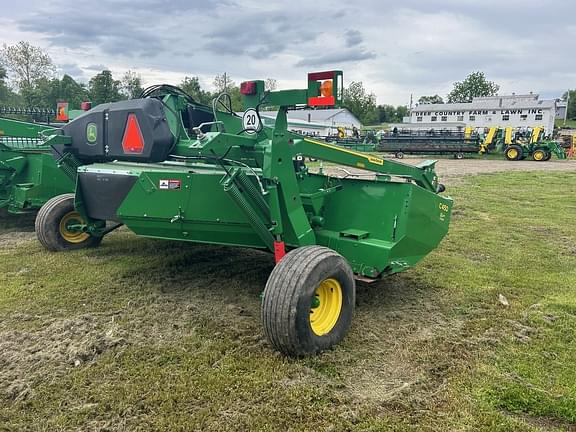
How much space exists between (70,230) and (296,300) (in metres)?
3.76

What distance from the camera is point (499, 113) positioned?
257ft

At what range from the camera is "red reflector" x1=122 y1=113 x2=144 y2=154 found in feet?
Result: 13.0

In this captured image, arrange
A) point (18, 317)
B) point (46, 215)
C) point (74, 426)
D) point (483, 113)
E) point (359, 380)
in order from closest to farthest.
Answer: point (74, 426), point (359, 380), point (18, 317), point (46, 215), point (483, 113)

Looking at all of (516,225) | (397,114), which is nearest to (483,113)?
(397,114)

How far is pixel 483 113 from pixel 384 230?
8284 centimetres

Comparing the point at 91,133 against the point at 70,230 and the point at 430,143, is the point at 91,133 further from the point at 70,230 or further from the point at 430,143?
the point at 430,143

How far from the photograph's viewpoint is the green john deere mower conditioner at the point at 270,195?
10.8ft

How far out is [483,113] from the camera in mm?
79438

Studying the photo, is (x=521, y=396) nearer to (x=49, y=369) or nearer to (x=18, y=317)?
(x=49, y=369)

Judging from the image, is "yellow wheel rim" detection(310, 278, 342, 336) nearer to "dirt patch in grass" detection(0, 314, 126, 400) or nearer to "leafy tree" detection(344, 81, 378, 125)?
"dirt patch in grass" detection(0, 314, 126, 400)

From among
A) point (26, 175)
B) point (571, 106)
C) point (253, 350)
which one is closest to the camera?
point (253, 350)

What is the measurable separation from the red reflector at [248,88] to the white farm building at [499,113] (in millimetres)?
72542

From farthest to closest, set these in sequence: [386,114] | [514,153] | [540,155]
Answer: [386,114] < [514,153] < [540,155]

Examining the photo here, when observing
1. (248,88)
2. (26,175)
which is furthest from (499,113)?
(248,88)
